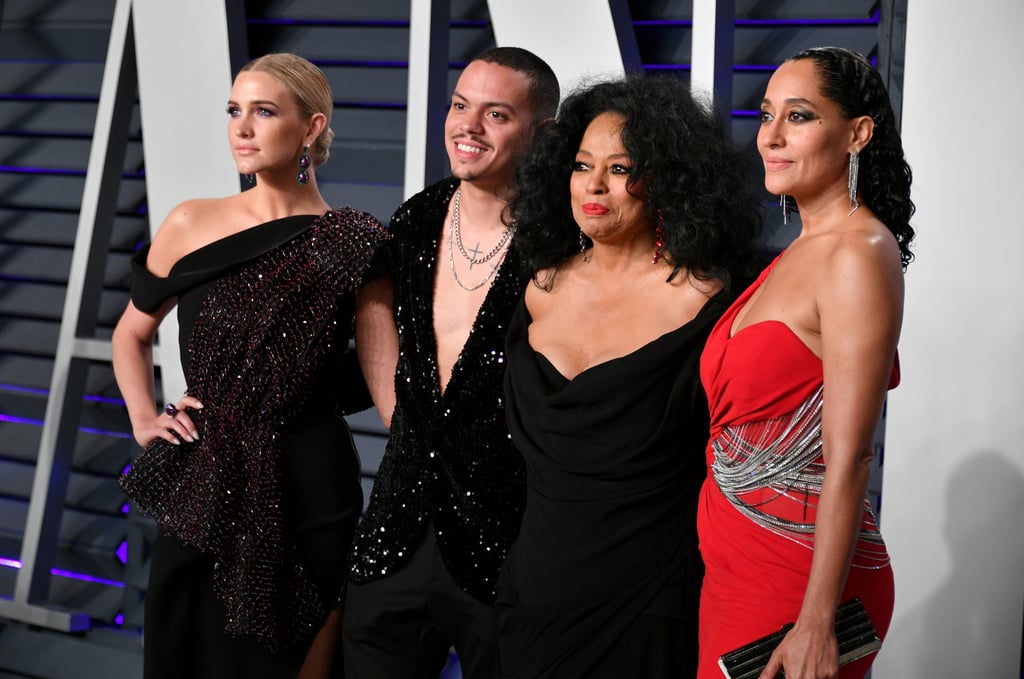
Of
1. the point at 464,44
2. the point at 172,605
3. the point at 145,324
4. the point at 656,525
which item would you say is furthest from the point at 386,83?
the point at 656,525

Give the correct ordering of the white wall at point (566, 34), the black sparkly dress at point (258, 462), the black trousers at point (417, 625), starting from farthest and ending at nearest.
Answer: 1. the white wall at point (566, 34)
2. the black sparkly dress at point (258, 462)
3. the black trousers at point (417, 625)

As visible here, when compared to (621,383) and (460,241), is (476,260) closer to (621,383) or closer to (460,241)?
(460,241)

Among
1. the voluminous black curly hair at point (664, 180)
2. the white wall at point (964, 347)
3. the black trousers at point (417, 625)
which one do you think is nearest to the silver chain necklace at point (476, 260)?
the voluminous black curly hair at point (664, 180)

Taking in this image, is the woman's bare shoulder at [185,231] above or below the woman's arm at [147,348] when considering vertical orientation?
above

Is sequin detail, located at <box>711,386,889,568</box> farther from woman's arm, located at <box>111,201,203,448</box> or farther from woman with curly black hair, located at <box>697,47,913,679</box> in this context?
woman's arm, located at <box>111,201,203,448</box>

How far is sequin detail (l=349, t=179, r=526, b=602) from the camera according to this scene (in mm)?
2291

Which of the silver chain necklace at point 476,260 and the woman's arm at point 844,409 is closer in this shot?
the woman's arm at point 844,409

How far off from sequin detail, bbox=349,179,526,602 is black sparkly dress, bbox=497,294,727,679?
0.75ft

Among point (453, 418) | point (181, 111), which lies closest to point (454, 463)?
point (453, 418)

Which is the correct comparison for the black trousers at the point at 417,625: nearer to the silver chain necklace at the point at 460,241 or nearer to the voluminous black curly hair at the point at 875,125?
the silver chain necklace at the point at 460,241

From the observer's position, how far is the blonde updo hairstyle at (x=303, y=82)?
2.62m

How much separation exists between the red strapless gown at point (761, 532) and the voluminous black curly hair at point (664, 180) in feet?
0.89

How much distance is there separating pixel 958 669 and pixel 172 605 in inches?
79.2

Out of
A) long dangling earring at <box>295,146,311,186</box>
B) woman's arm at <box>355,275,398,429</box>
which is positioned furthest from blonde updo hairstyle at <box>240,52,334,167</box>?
woman's arm at <box>355,275,398,429</box>
